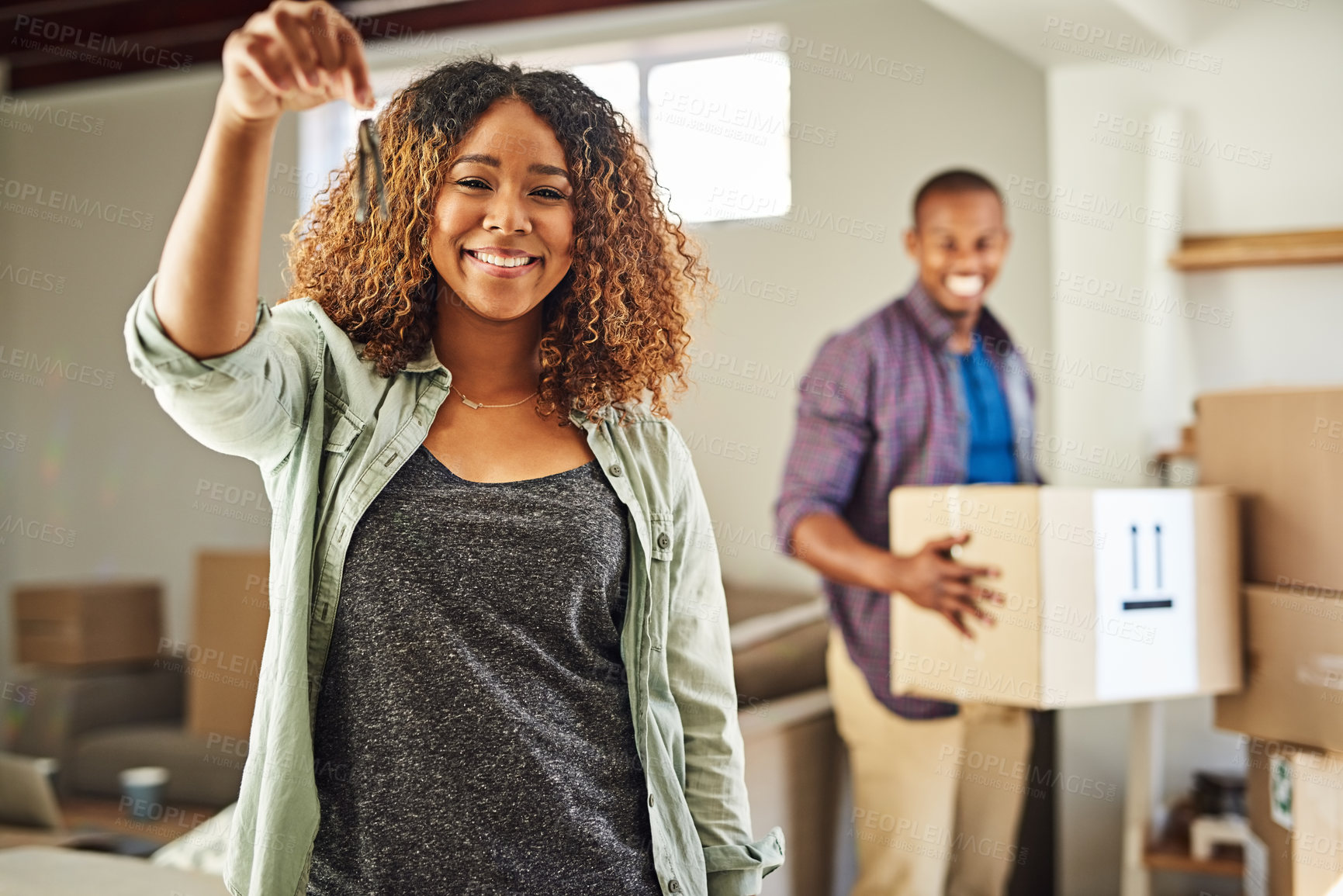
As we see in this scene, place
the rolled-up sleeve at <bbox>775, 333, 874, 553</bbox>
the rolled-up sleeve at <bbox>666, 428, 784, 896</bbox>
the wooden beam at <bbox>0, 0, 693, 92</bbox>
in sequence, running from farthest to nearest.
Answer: the wooden beam at <bbox>0, 0, 693, 92</bbox>, the rolled-up sleeve at <bbox>775, 333, 874, 553</bbox>, the rolled-up sleeve at <bbox>666, 428, 784, 896</bbox>

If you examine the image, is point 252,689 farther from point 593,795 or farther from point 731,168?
point 593,795

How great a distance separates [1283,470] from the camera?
2.08 metres

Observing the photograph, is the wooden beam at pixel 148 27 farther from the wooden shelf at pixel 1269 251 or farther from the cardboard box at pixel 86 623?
the cardboard box at pixel 86 623

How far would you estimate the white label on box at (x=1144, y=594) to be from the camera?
2025 mm

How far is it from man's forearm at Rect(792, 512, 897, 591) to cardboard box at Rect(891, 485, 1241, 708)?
21cm

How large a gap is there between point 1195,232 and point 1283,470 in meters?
1.21

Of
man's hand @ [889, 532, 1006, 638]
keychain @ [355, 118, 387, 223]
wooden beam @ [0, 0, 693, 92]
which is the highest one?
wooden beam @ [0, 0, 693, 92]

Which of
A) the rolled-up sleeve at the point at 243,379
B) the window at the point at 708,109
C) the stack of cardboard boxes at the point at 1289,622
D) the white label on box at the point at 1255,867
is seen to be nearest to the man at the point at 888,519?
the white label on box at the point at 1255,867

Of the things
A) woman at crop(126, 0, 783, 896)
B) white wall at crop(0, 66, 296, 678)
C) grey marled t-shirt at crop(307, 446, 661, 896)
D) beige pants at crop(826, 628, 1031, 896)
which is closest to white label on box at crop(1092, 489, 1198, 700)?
beige pants at crop(826, 628, 1031, 896)

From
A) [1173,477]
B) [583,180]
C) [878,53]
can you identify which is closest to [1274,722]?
[1173,477]

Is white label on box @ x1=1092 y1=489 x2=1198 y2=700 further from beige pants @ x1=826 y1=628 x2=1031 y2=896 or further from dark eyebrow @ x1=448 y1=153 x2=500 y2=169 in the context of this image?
dark eyebrow @ x1=448 y1=153 x2=500 y2=169

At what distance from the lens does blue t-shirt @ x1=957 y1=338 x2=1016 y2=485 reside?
2.79 metres

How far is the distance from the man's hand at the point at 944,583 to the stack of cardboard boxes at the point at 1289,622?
1.66 feet

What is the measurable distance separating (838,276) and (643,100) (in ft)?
3.23
